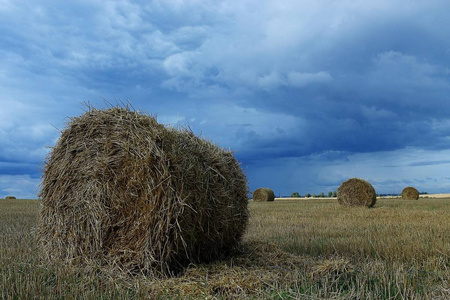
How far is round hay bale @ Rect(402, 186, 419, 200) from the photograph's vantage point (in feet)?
104

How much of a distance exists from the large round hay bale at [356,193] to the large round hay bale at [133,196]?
13.5 m

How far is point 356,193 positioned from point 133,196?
15309mm

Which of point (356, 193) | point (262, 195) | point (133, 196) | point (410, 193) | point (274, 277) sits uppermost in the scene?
point (262, 195)

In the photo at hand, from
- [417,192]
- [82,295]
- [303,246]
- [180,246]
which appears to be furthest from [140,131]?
[417,192]

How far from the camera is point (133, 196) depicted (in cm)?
514

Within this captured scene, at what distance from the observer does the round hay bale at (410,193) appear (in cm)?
3170

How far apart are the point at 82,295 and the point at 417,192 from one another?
105 feet

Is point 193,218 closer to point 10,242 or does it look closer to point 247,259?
point 247,259

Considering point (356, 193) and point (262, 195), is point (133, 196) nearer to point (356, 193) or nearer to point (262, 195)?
point (356, 193)

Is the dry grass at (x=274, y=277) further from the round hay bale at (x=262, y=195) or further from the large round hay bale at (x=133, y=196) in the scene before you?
the round hay bale at (x=262, y=195)

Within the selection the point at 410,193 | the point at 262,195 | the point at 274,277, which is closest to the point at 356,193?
the point at 262,195

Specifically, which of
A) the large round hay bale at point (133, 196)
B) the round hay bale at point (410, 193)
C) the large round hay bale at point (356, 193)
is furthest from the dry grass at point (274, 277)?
the round hay bale at point (410, 193)

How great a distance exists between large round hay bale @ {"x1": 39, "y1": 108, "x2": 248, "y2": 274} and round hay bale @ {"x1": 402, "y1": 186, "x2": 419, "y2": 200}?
29381 mm

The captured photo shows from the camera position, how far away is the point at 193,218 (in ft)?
17.4
